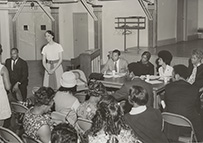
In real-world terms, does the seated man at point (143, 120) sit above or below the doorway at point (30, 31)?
below

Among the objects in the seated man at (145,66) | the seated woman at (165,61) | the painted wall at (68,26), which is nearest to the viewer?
the seated woman at (165,61)

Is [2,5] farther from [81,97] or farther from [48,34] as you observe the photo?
[81,97]

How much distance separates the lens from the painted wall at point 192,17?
18.1 meters

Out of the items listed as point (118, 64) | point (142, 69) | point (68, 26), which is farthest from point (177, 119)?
point (68, 26)

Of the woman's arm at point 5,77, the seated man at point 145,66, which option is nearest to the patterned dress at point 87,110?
the woman's arm at point 5,77

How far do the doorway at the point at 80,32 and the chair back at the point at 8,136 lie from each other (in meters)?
12.2

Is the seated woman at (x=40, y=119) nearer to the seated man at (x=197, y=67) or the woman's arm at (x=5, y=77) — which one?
the woman's arm at (x=5, y=77)

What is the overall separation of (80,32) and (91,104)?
11876mm

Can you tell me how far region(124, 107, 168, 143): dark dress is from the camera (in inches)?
158

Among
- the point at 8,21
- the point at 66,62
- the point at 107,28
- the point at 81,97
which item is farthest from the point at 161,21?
the point at 81,97

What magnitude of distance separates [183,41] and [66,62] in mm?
5624

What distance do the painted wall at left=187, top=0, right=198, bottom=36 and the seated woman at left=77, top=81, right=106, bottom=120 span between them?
Result: 1398 cm

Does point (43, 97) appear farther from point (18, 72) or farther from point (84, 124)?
point (18, 72)

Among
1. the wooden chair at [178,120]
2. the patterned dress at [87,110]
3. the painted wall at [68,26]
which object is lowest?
the wooden chair at [178,120]
